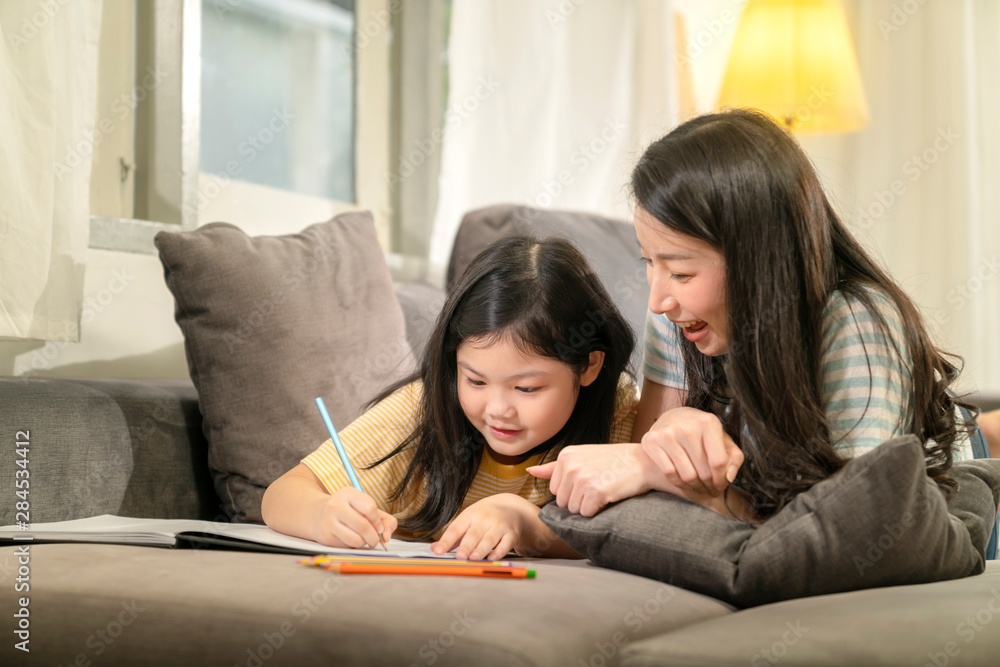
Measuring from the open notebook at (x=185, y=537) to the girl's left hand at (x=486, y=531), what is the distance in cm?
2

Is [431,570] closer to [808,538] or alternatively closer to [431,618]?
[431,618]

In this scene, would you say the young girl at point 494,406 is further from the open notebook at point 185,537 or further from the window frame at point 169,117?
the window frame at point 169,117

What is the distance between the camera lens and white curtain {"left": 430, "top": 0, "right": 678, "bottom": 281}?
7.84 ft

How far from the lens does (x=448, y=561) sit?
34.3 inches

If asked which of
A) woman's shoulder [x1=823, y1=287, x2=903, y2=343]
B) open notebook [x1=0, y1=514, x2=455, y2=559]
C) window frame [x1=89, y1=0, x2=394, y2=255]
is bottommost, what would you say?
open notebook [x1=0, y1=514, x2=455, y2=559]

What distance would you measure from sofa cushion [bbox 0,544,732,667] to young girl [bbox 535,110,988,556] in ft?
0.45

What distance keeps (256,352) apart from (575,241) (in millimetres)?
793

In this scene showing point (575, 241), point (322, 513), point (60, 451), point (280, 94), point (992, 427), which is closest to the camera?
point (322, 513)

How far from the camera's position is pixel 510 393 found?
45.9 inches

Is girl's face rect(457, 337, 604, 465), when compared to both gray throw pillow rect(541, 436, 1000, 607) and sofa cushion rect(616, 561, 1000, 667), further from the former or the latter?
sofa cushion rect(616, 561, 1000, 667)

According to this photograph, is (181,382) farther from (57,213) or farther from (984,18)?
(984,18)

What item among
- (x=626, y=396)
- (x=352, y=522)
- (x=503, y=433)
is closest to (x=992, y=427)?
(x=626, y=396)

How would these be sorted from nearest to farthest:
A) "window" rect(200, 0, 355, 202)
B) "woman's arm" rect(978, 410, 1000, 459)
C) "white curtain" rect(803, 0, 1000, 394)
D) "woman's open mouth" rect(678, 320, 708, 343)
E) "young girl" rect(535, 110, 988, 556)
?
1. "young girl" rect(535, 110, 988, 556)
2. "woman's open mouth" rect(678, 320, 708, 343)
3. "woman's arm" rect(978, 410, 1000, 459)
4. "window" rect(200, 0, 355, 202)
5. "white curtain" rect(803, 0, 1000, 394)

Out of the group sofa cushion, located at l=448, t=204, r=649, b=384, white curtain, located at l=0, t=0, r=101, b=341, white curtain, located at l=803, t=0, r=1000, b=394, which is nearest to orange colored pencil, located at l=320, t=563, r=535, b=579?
white curtain, located at l=0, t=0, r=101, b=341
